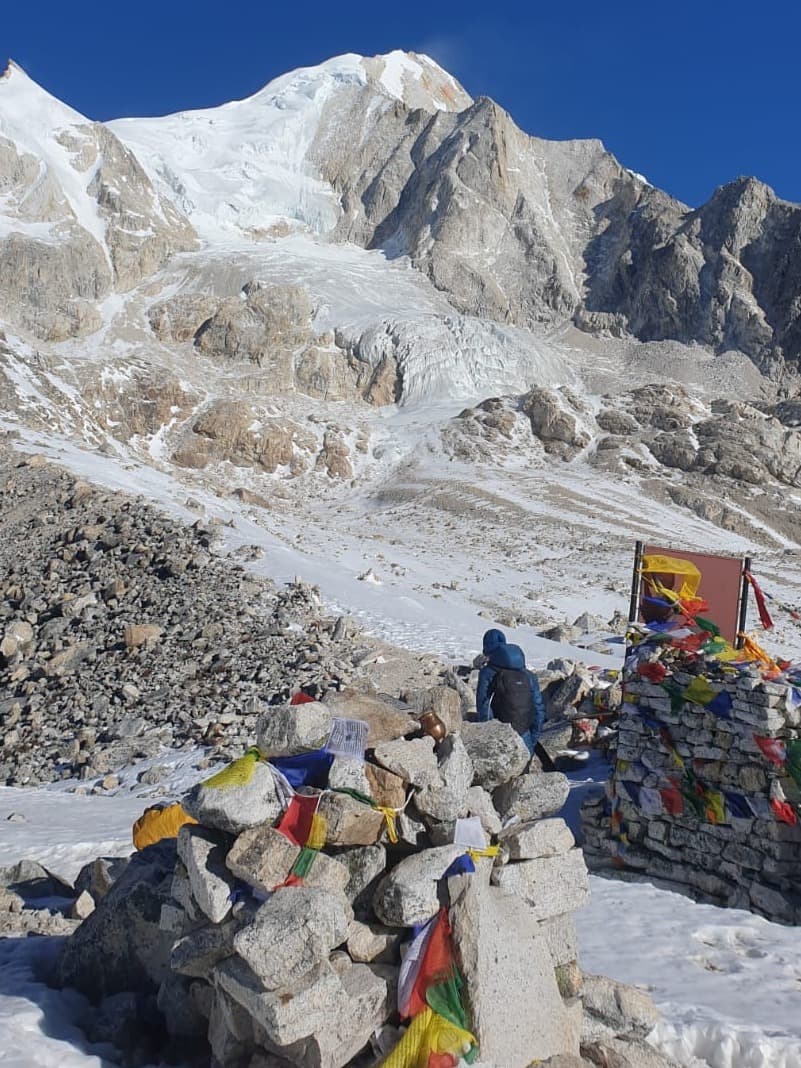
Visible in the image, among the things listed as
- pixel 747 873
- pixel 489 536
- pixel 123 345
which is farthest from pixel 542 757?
pixel 123 345

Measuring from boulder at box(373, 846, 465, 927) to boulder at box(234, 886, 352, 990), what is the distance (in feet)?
1.05

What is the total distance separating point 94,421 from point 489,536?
31.3 m

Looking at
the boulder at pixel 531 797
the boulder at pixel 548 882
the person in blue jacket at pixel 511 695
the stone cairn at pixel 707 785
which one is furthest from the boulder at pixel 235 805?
the stone cairn at pixel 707 785

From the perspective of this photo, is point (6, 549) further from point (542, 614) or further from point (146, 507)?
point (542, 614)

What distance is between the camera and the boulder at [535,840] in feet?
15.7

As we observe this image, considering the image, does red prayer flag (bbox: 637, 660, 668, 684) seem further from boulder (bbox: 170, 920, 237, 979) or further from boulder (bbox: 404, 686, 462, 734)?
boulder (bbox: 170, 920, 237, 979)

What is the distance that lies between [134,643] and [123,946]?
10.4 meters

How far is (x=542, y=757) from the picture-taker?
9797 mm

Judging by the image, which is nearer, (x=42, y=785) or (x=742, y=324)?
(x=42, y=785)

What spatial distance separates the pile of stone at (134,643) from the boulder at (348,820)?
7287 millimetres

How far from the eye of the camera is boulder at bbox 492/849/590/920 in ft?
15.2

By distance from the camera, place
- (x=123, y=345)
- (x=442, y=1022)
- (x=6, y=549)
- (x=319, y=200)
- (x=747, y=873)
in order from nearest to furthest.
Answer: (x=442, y=1022), (x=747, y=873), (x=6, y=549), (x=123, y=345), (x=319, y=200)

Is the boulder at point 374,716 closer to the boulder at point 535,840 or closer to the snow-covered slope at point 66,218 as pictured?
the boulder at point 535,840

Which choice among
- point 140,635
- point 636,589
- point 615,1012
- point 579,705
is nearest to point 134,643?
point 140,635
